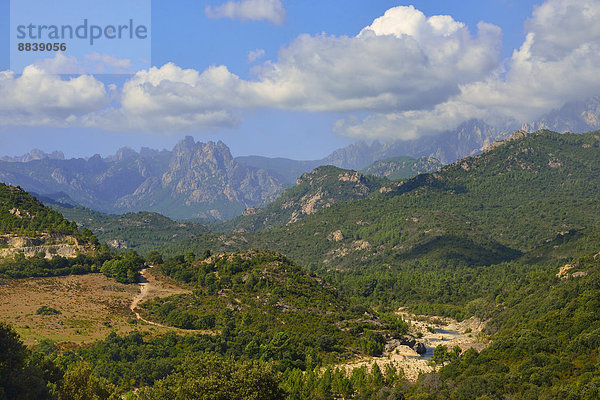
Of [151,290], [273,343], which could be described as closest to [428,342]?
[273,343]

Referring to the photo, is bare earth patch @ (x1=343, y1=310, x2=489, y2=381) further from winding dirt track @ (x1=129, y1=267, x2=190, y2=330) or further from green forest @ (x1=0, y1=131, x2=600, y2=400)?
winding dirt track @ (x1=129, y1=267, x2=190, y2=330)

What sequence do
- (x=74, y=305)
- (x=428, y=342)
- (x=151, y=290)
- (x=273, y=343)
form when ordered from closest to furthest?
1. (x=273, y=343)
2. (x=74, y=305)
3. (x=151, y=290)
4. (x=428, y=342)

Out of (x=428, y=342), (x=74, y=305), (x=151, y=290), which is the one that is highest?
(x=74, y=305)

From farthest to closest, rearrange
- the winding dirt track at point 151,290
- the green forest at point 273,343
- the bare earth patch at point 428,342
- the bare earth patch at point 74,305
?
the winding dirt track at point 151,290, the bare earth patch at point 428,342, the bare earth patch at point 74,305, the green forest at point 273,343

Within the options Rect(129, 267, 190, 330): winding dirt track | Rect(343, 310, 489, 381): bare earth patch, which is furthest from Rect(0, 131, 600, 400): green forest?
Rect(129, 267, 190, 330): winding dirt track

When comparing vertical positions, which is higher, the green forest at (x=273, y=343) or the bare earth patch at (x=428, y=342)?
the green forest at (x=273, y=343)

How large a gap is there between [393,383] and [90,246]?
4894 inches

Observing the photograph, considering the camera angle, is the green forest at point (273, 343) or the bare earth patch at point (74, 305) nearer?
the green forest at point (273, 343)

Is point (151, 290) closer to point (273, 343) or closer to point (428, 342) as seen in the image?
point (273, 343)

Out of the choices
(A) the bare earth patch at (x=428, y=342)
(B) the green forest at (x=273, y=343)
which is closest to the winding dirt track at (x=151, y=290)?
(B) the green forest at (x=273, y=343)

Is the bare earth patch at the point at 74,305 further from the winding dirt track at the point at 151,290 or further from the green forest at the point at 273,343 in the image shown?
the green forest at the point at 273,343

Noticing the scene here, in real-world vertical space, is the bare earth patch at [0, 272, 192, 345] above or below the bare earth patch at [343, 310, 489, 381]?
above

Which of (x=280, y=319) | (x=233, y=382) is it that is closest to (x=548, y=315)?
(x=280, y=319)

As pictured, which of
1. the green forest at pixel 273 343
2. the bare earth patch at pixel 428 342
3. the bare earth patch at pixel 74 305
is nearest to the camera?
the green forest at pixel 273 343
